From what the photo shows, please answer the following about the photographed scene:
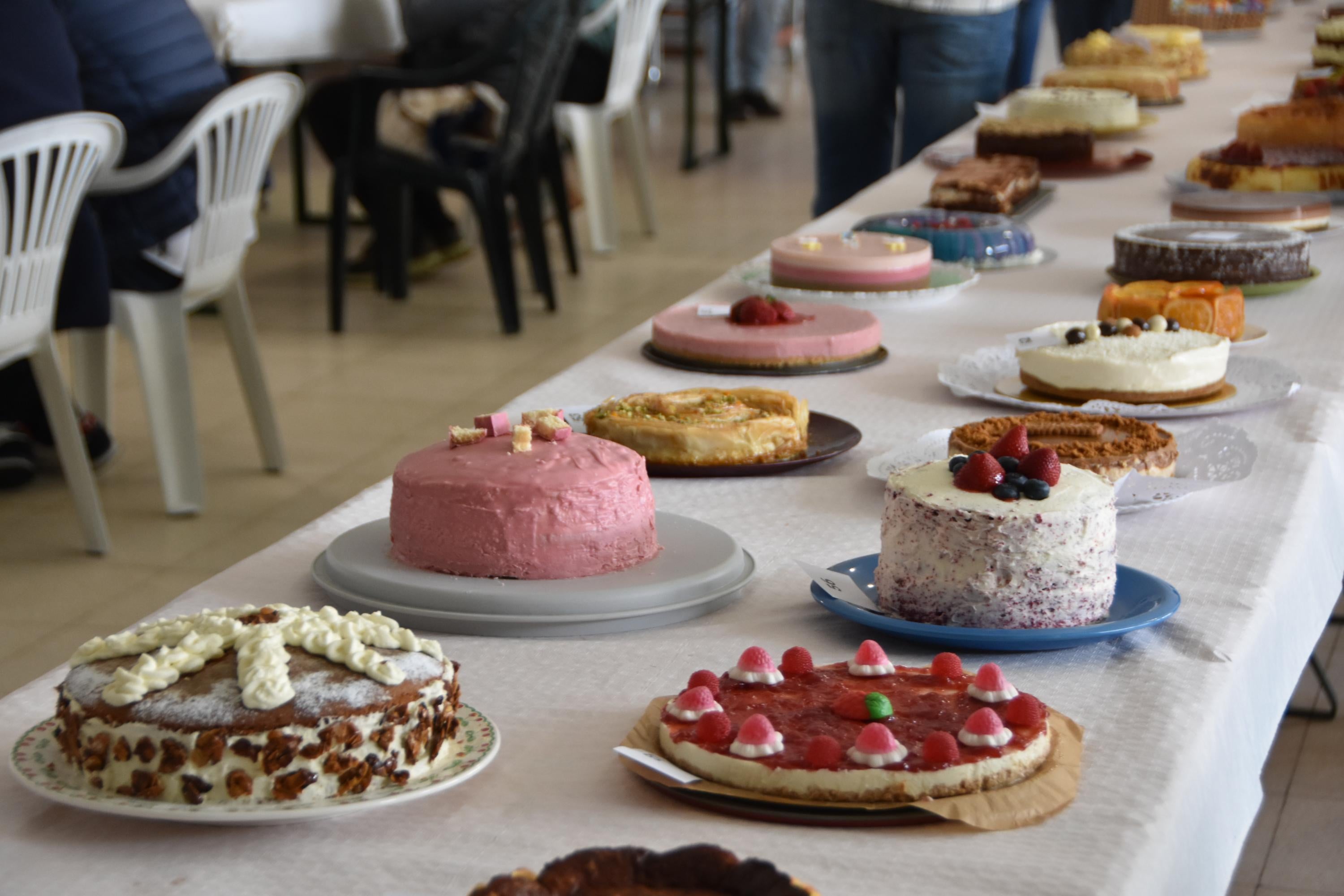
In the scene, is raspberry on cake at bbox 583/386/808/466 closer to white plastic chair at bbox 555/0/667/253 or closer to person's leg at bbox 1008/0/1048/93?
person's leg at bbox 1008/0/1048/93

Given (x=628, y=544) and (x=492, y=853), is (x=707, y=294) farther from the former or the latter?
(x=492, y=853)

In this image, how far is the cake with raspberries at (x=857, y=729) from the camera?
0.72 metres

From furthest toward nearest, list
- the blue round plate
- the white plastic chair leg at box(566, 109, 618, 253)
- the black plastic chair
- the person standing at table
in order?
the white plastic chair leg at box(566, 109, 618, 253)
the person standing at table
the black plastic chair
the blue round plate

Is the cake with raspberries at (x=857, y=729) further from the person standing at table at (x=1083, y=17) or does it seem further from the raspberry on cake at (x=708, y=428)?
the person standing at table at (x=1083, y=17)

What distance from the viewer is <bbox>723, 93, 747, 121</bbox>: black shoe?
25.6 feet

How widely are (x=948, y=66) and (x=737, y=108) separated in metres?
5.14

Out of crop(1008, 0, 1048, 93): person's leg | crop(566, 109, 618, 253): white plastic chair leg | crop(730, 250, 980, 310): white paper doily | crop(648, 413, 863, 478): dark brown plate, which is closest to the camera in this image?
crop(648, 413, 863, 478): dark brown plate

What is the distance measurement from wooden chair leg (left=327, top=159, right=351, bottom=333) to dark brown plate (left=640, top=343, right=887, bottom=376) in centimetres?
272

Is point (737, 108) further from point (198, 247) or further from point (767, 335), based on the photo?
point (767, 335)

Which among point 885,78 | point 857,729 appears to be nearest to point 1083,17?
point 885,78

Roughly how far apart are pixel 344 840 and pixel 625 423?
581mm

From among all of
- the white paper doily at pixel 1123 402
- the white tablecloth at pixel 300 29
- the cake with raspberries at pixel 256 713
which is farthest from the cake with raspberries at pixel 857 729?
the white tablecloth at pixel 300 29

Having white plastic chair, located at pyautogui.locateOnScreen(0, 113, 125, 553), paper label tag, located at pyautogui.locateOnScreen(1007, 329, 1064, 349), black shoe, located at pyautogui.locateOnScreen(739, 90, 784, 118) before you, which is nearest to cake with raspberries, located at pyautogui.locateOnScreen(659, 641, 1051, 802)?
paper label tag, located at pyautogui.locateOnScreen(1007, 329, 1064, 349)

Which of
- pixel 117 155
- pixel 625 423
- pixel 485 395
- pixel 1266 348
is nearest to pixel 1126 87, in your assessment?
pixel 485 395
